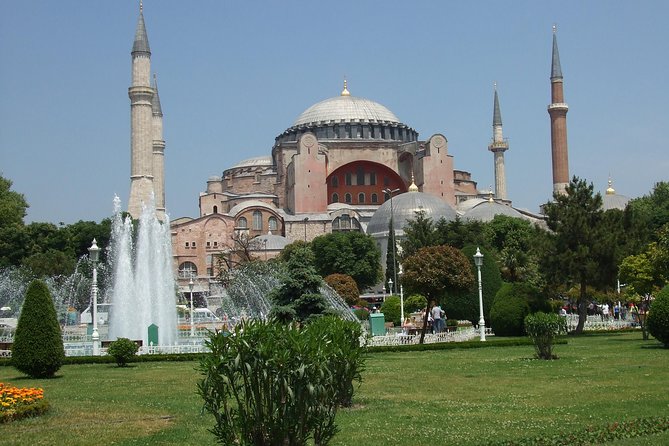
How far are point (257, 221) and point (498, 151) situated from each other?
19.7 m

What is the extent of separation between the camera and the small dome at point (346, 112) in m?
70.8

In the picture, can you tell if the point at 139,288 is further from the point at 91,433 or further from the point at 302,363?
the point at 302,363

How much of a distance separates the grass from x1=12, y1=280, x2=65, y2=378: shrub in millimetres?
281

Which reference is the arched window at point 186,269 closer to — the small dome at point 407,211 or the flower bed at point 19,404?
the small dome at point 407,211

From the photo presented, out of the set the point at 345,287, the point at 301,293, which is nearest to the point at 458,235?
the point at 345,287

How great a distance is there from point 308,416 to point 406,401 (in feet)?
12.9

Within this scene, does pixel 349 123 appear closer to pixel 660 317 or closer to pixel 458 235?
pixel 458 235

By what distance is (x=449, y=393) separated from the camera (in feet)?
34.8

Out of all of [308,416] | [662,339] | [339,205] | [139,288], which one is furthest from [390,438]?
[339,205]

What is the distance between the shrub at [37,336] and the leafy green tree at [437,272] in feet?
31.9

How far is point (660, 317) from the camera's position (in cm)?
1555

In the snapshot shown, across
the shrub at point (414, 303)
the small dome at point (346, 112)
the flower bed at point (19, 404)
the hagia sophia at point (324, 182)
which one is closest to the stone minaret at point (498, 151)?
the hagia sophia at point (324, 182)

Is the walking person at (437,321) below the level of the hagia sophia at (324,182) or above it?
below

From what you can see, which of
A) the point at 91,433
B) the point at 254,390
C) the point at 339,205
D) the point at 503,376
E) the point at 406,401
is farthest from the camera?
the point at 339,205
